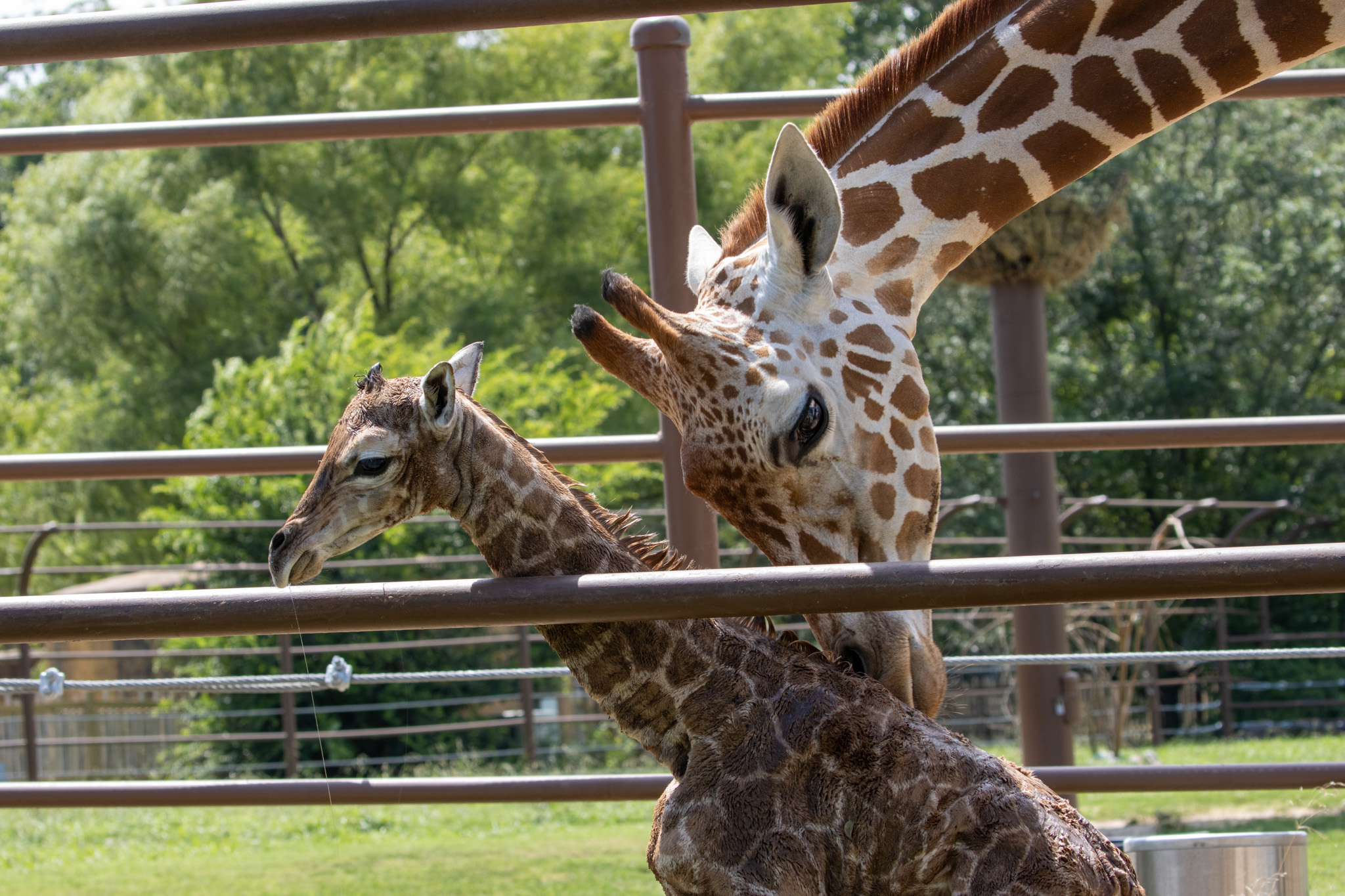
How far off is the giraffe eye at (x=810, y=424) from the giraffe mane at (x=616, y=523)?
0.98 feet

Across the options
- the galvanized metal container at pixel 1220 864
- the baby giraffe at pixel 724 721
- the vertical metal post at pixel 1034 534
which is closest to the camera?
the baby giraffe at pixel 724 721

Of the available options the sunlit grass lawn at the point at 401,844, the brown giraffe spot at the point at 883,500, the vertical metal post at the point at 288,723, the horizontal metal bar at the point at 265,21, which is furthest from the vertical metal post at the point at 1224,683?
the horizontal metal bar at the point at 265,21

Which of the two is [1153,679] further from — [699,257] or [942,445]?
[699,257]

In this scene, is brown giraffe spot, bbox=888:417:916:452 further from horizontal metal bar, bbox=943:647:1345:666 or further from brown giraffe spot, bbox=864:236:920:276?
horizontal metal bar, bbox=943:647:1345:666

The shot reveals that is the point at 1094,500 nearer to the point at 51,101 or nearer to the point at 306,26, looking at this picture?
the point at 306,26

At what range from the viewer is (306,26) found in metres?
1.91

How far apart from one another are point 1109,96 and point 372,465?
159 centimetres

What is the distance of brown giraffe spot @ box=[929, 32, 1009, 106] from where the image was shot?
7.94ft

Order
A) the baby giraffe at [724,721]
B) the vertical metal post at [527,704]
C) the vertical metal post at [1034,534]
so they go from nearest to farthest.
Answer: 1. the baby giraffe at [724,721]
2. the vertical metal post at [1034,534]
3. the vertical metal post at [527,704]

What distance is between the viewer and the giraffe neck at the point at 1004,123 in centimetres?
234

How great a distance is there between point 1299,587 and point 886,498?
927mm

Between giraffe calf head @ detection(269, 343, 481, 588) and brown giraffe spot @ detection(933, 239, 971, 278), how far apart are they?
1039 millimetres

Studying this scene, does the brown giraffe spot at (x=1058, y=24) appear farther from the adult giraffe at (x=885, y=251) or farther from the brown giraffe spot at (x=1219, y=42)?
the brown giraffe spot at (x=1219, y=42)

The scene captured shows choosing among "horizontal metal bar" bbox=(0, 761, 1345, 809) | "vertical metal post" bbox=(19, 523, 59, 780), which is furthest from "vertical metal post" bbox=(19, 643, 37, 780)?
"horizontal metal bar" bbox=(0, 761, 1345, 809)
